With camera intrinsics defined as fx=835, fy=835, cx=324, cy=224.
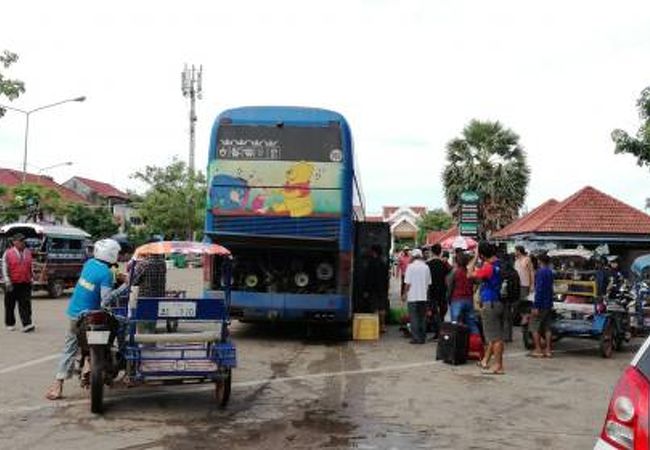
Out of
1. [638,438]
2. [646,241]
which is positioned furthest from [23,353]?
[646,241]

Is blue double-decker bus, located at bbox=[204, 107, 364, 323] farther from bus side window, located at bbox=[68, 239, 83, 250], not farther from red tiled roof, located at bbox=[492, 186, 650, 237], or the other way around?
red tiled roof, located at bbox=[492, 186, 650, 237]

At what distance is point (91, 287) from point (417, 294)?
7.71m

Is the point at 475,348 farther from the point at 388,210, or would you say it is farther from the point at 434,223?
the point at 388,210

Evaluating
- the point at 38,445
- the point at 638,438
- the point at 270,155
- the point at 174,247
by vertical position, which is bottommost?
the point at 38,445

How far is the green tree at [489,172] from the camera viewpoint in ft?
131

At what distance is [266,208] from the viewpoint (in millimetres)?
14781

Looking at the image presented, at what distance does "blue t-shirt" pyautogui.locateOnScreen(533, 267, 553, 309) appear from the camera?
13.5 meters

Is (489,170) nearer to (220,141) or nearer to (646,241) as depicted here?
(646,241)

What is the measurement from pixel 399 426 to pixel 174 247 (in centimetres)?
299

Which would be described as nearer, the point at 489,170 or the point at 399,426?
the point at 399,426

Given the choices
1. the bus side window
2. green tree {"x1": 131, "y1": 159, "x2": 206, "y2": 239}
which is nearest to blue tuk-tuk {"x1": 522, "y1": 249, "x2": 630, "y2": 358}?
the bus side window

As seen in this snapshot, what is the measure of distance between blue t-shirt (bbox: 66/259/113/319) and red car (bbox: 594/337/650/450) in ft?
20.2

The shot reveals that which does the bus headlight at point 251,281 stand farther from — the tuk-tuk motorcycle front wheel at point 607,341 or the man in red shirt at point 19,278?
the tuk-tuk motorcycle front wheel at point 607,341

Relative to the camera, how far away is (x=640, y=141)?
17594 millimetres
